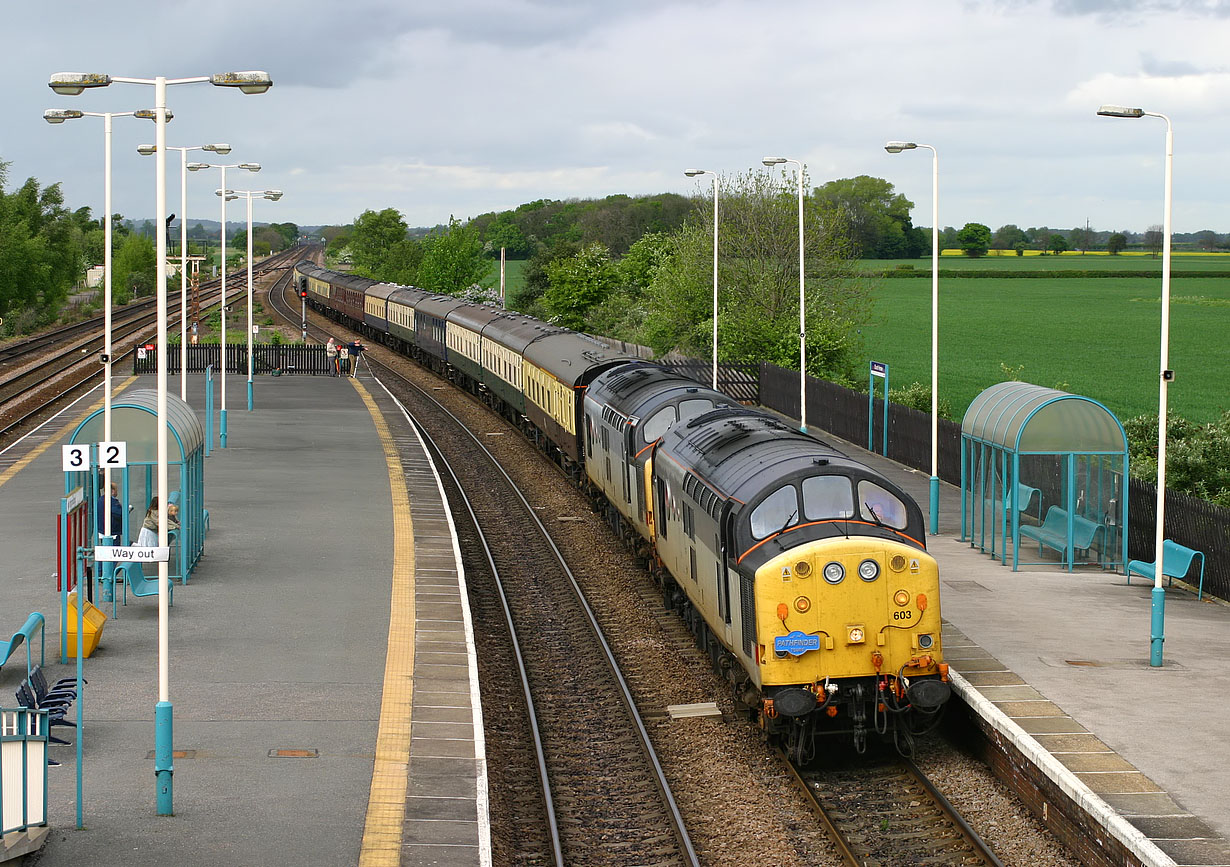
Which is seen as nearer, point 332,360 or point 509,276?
point 332,360

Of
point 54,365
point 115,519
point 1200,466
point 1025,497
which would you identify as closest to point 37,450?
point 115,519

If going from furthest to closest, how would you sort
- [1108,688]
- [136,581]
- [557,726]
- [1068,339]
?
1. [1068,339]
2. [136,581]
3. [557,726]
4. [1108,688]

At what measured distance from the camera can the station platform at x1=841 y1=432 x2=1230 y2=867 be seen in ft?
36.0

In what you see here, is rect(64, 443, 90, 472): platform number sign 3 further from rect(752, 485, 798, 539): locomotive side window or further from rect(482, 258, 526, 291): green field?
rect(482, 258, 526, 291): green field

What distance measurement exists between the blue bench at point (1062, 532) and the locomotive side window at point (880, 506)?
815 centimetres

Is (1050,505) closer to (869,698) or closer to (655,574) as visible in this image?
(655,574)

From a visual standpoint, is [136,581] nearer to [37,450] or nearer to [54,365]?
[37,450]

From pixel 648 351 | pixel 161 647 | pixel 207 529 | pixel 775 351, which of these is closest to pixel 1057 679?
pixel 161 647

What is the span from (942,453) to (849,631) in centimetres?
1834

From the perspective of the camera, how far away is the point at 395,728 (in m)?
13.6

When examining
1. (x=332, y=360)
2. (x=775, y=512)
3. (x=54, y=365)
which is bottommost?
(x=775, y=512)

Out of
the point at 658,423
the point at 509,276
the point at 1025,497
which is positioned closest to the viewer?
the point at 658,423

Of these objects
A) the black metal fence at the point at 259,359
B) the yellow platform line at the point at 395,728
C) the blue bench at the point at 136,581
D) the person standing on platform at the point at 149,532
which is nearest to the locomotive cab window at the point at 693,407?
the yellow platform line at the point at 395,728

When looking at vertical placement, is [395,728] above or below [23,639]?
below
